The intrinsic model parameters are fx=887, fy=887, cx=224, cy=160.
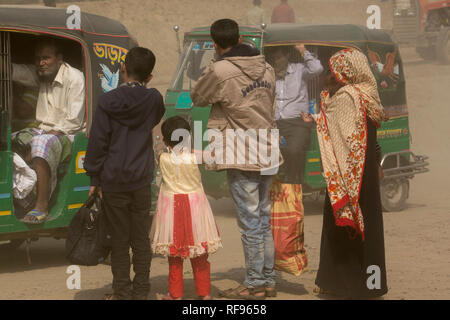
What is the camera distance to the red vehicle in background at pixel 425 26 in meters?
27.8

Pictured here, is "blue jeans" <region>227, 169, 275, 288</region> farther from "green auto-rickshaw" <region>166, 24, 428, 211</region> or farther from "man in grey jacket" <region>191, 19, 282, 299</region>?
"green auto-rickshaw" <region>166, 24, 428, 211</region>

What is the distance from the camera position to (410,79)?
26594mm

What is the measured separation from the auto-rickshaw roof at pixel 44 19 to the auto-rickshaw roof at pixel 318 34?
3178 mm

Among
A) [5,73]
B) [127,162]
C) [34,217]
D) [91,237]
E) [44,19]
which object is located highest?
[44,19]

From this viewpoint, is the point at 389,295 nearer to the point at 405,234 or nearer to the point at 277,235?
the point at 277,235

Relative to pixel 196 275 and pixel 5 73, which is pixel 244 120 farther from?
pixel 5 73

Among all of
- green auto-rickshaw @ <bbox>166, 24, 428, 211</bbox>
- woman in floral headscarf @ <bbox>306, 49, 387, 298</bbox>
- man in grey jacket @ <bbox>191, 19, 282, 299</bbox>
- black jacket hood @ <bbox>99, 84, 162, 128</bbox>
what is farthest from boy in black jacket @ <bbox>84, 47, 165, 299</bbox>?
green auto-rickshaw @ <bbox>166, 24, 428, 211</bbox>

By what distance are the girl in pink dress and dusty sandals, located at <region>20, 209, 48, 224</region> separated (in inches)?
78.6

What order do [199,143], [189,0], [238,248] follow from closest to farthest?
[238,248], [199,143], [189,0]

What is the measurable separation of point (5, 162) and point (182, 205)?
7.28 ft

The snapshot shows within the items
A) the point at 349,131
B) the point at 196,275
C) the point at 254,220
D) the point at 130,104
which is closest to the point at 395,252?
the point at 349,131

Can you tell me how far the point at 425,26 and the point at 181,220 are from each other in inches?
917

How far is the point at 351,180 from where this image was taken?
256 inches
